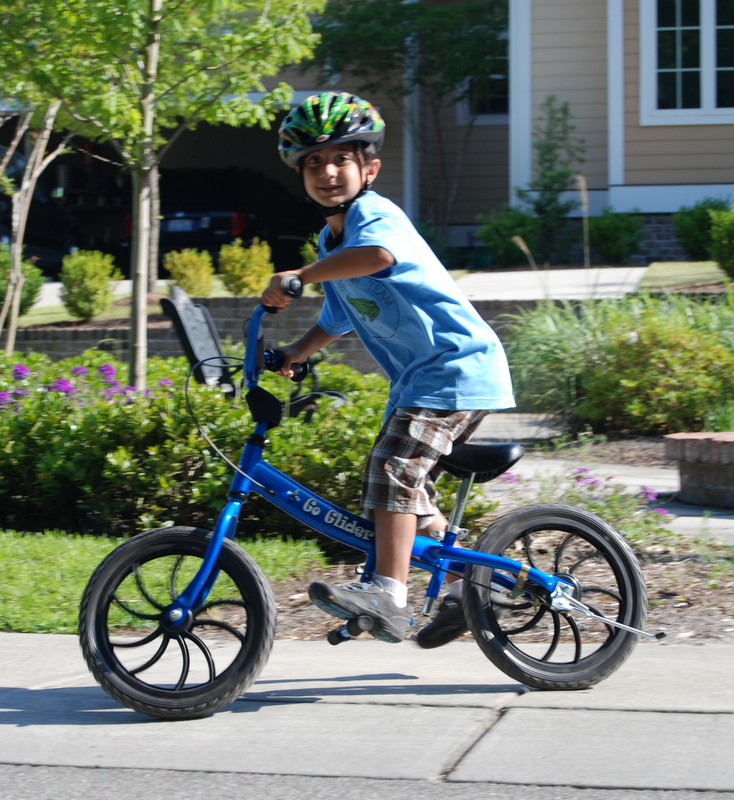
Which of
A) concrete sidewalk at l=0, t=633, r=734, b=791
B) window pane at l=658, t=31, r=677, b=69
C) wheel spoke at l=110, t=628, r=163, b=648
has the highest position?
window pane at l=658, t=31, r=677, b=69

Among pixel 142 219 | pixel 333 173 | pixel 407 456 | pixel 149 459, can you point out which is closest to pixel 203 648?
pixel 407 456

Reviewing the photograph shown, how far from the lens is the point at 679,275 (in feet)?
40.9

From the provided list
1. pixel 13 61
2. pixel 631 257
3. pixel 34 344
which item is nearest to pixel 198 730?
pixel 13 61

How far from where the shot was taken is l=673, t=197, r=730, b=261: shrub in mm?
13875

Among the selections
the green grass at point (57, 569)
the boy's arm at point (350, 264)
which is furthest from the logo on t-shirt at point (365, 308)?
the green grass at point (57, 569)

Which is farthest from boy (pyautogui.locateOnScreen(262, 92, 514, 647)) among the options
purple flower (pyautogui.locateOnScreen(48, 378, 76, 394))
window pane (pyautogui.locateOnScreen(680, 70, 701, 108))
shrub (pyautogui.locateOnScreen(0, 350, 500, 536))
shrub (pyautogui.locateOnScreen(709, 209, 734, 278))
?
window pane (pyautogui.locateOnScreen(680, 70, 701, 108))

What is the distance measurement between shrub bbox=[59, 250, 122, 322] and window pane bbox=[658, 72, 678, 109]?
7833mm

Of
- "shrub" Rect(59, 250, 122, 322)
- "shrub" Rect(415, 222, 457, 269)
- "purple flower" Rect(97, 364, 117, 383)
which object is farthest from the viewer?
"shrub" Rect(415, 222, 457, 269)

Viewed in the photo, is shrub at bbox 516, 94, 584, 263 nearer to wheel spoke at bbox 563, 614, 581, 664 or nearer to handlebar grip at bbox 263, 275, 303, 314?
wheel spoke at bbox 563, 614, 581, 664

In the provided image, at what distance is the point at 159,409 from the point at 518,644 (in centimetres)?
250

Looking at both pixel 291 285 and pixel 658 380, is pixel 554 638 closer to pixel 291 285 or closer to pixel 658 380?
pixel 291 285

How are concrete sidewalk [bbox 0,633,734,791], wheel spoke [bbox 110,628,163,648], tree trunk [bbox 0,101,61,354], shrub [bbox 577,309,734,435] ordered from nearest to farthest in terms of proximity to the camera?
concrete sidewalk [bbox 0,633,734,791], wheel spoke [bbox 110,628,163,648], shrub [bbox 577,309,734,435], tree trunk [bbox 0,101,61,354]

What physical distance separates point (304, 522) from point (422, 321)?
72cm

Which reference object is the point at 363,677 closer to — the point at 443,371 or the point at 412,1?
the point at 443,371
